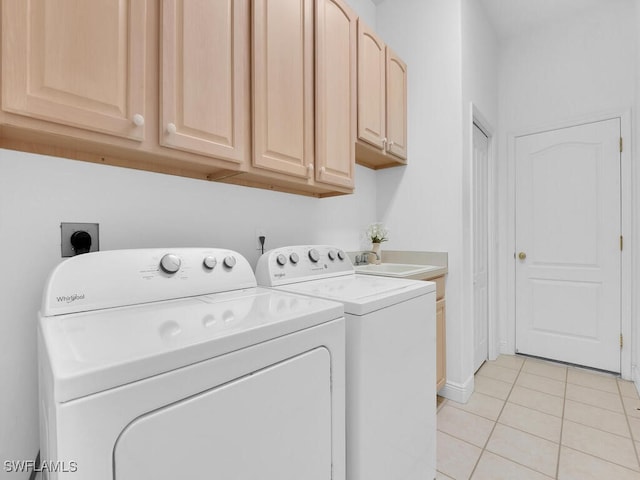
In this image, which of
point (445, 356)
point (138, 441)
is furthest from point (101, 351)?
point (445, 356)

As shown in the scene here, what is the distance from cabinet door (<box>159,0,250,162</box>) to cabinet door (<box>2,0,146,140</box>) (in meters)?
0.09

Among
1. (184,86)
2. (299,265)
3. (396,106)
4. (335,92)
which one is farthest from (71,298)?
(396,106)

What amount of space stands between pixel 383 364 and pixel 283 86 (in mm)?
1263

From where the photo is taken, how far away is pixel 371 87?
2014mm

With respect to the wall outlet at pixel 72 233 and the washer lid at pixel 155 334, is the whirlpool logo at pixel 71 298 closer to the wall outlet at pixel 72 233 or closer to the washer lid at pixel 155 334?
the washer lid at pixel 155 334

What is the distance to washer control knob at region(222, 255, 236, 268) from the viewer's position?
123 cm

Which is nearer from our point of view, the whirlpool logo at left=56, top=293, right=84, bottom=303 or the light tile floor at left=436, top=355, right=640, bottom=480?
the whirlpool logo at left=56, top=293, right=84, bottom=303

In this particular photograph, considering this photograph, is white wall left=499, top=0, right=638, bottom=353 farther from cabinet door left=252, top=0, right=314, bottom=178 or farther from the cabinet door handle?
the cabinet door handle

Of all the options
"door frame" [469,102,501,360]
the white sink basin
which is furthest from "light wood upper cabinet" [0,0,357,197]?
"door frame" [469,102,501,360]

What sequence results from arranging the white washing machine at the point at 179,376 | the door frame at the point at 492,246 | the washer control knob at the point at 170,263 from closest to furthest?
the white washing machine at the point at 179,376 < the washer control knob at the point at 170,263 < the door frame at the point at 492,246

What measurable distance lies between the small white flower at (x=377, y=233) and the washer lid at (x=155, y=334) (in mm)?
1403

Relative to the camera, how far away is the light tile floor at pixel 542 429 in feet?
4.98

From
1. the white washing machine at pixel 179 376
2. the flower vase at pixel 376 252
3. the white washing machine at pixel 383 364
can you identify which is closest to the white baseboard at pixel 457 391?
the white washing machine at pixel 383 364

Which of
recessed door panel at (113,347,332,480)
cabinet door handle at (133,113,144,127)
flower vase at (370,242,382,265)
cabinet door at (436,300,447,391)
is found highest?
cabinet door handle at (133,113,144,127)
